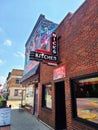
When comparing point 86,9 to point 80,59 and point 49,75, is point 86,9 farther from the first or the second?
point 49,75

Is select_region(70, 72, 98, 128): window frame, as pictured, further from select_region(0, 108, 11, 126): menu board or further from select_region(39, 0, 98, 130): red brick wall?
select_region(0, 108, 11, 126): menu board

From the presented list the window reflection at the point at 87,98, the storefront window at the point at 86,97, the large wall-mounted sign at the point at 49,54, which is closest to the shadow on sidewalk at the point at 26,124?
the storefront window at the point at 86,97

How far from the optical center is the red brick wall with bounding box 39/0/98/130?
187 inches

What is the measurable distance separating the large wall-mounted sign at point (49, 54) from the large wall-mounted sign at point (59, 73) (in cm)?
46

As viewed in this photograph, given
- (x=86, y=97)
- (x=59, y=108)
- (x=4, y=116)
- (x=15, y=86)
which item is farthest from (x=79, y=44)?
(x=15, y=86)

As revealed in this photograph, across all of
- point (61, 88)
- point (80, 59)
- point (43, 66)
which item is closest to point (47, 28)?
point (43, 66)

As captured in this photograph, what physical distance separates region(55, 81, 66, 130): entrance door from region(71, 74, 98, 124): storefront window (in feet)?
5.53

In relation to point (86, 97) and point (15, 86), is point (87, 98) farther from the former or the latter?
point (15, 86)

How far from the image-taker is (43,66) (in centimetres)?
932

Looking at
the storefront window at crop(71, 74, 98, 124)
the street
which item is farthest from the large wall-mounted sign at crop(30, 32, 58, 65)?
the street

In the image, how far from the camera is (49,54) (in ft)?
21.7

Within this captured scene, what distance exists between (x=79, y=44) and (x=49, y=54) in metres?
1.76

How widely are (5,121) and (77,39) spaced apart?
470 cm

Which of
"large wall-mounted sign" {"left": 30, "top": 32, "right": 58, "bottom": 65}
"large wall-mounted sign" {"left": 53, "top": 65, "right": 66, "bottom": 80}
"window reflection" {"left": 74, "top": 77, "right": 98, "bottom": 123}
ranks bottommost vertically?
"window reflection" {"left": 74, "top": 77, "right": 98, "bottom": 123}
